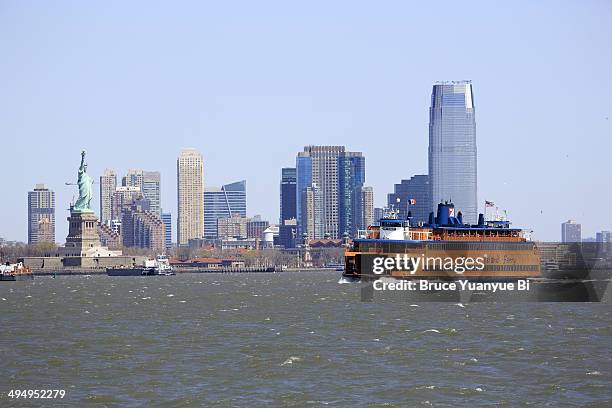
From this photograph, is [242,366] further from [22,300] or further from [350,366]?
[22,300]

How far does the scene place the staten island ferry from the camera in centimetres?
15550

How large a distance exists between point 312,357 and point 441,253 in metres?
94.9

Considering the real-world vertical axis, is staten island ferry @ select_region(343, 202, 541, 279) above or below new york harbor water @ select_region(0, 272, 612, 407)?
above

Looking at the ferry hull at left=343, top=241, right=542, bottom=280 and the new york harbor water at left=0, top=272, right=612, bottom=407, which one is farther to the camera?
the ferry hull at left=343, top=241, right=542, bottom=280

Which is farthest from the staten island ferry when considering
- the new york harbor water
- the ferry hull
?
the new york harbor water

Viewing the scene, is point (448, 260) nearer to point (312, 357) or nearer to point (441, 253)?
point (441, 253)

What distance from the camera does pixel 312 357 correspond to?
209 ft

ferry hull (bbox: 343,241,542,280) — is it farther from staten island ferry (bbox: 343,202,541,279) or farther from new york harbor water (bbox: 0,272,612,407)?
new york harbor water (bbox: 0,272,612,407)

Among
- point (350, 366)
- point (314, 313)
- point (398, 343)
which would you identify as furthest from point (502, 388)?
point (314, 313)

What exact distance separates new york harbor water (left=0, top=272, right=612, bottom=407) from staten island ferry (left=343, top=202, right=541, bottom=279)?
175ft

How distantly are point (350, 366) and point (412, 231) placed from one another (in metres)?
100

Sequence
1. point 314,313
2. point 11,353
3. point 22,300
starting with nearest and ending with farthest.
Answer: point 11,353
point 314,313
point 22,300

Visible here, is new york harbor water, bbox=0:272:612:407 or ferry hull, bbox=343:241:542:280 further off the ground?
ferry hull, bbox=343:241:542:280

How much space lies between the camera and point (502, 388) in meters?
53.2
